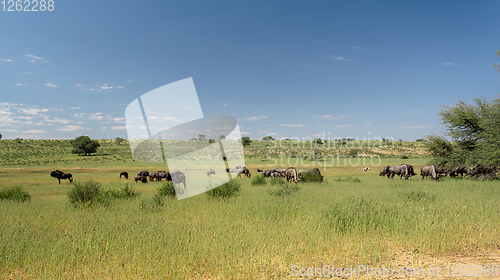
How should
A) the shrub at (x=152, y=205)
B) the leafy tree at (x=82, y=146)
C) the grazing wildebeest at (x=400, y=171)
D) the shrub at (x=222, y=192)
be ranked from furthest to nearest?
the leafy tree at (x=82, y=146) → the grazing wildebeest at (x=400, y=171) → the shrub at (x=222, y=192) → the shrub at (x=152, y=205)

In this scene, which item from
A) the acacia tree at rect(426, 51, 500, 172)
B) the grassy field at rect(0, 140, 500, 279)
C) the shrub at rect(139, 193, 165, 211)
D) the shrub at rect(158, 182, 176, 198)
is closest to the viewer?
the grassy field at rect(0, 140, 500, 279)

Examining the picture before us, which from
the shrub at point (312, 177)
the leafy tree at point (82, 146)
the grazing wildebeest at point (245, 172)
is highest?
the leafy tree at point (82, 146)

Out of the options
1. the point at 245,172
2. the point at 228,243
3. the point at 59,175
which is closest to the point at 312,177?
the point at 245,172

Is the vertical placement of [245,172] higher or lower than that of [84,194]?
lower

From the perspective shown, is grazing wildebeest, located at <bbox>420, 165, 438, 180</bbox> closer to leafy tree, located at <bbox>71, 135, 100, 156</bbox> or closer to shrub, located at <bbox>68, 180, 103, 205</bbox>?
shrub, located at <bbox>68, 180, 103, 205</bbox>

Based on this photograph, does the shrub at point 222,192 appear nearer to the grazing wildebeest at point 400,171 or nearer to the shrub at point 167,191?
the shrub at point 167,191

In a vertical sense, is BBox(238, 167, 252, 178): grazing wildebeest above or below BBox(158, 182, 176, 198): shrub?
below

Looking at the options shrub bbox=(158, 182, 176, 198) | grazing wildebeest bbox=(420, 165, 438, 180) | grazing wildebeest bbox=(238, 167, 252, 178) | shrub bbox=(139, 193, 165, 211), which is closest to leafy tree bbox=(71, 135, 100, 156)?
grazing wildebeest bbox=(238, 167, 252, 178)

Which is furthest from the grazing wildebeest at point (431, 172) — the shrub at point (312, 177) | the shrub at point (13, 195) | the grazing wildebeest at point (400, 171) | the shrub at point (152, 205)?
the shrub at point (13, 195)

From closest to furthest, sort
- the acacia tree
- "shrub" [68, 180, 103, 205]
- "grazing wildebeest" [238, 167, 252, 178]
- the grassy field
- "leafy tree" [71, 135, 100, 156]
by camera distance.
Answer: the grassy field → "shrub" [68, 180, 103, 205] → the acacia tree → "grazing wildebeest" [238, 167, 252, 178] → "leafy tree" [71, 135, 100, 156]

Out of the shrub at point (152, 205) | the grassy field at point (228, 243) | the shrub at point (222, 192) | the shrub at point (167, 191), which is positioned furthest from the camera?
the shrub at point (167, 191)

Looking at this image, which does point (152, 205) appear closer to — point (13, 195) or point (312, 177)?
point (13, 195)

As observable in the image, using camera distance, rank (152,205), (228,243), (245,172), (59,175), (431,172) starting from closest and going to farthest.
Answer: (228,243)
(152,205)
(59,175)
(431,172)
(245,172)

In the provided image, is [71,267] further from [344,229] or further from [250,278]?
[344,229]
